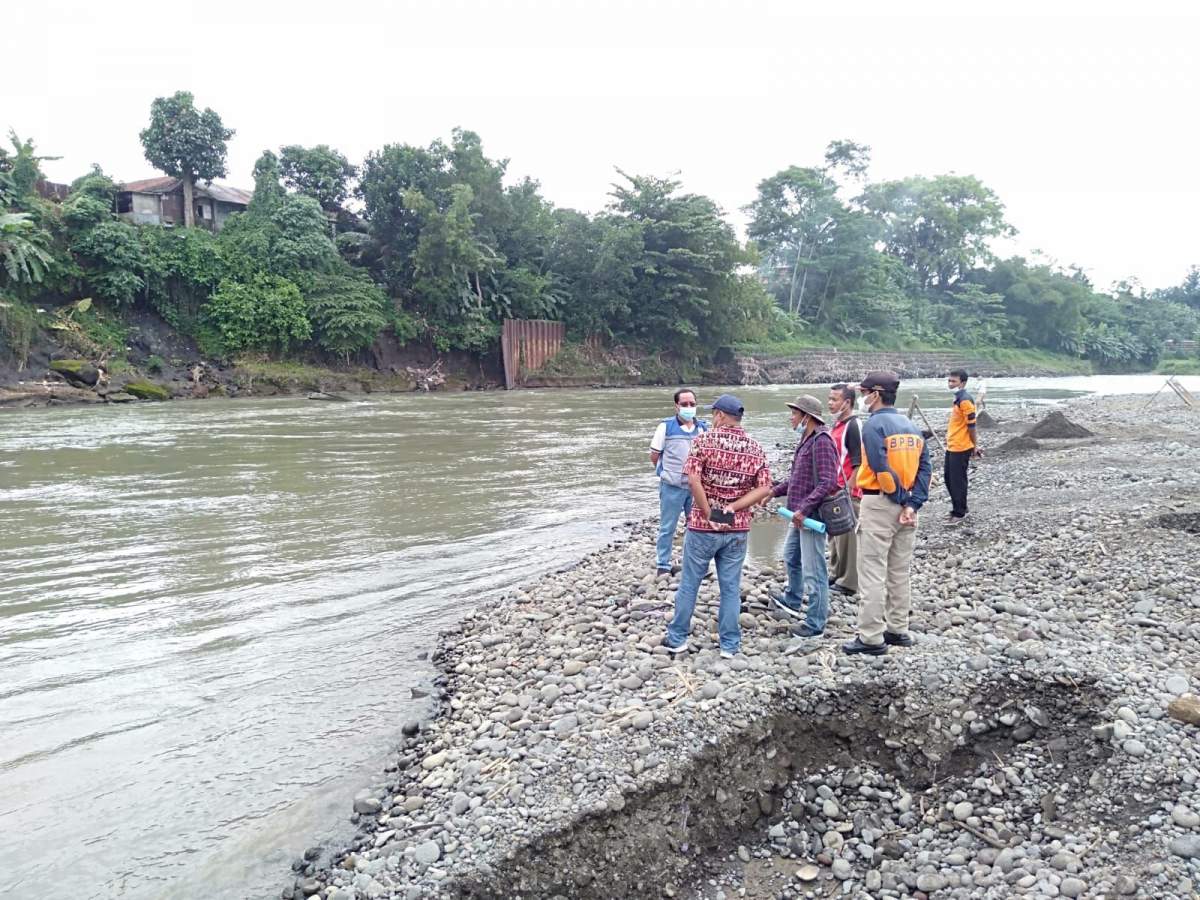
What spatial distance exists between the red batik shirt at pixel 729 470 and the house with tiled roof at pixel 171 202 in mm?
40732

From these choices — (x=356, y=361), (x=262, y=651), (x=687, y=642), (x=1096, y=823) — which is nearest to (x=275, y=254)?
(x=356, y=361)

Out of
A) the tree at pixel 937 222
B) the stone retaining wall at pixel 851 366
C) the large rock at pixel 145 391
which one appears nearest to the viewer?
A: the large rock at pixel 145 391

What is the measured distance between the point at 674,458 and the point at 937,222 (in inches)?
3008

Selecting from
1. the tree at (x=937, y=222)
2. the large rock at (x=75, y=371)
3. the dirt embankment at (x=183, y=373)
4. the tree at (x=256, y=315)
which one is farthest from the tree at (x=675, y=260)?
the tree at (x=937, y=222)

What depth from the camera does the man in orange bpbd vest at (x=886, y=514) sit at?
5266mm

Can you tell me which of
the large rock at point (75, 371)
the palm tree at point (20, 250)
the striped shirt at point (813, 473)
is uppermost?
the palm tree at point (20, 250)

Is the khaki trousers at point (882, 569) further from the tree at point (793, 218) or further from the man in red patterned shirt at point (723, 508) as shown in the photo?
the tree at point (793, 218)

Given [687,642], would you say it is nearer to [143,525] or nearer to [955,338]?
[143,525]

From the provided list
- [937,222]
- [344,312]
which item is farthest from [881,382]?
[937,222]

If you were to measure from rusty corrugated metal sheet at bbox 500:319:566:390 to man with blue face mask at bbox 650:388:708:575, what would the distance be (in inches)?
1375

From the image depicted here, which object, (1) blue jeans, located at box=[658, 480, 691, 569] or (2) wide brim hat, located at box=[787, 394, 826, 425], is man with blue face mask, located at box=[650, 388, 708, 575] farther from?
(2) wide brim hat, located at box=[787, 394, 826, 425]

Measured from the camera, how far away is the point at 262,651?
22.2ft

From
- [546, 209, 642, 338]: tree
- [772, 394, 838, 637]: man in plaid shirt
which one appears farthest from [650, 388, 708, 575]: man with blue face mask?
[546, 209, 642, 338]: tree

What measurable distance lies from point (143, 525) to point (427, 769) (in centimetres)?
826
